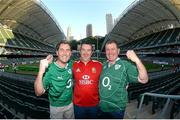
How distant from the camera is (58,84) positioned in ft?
17.1

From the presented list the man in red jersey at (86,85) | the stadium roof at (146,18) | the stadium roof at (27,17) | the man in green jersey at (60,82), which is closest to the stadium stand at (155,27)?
the stadium roof at (146,18)

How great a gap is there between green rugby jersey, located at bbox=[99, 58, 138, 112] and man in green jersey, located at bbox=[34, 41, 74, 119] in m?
0.57

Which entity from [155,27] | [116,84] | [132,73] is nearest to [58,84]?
[116,84]

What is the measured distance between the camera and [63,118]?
5.43m

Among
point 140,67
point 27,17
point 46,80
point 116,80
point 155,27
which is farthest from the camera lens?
point 155,27

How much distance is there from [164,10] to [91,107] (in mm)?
69711

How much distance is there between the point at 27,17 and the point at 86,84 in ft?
282

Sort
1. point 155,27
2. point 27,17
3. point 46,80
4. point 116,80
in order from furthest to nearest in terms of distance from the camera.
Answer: point 155,27
point 27,17
point 46,80
point 116,80

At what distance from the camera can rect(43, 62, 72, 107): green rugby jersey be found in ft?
17.1

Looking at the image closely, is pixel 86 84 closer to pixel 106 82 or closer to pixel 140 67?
pixel 106 82

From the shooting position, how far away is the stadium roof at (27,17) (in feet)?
237

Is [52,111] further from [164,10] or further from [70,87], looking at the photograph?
[164,10]

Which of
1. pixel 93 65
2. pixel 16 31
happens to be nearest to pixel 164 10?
pixel 16 31

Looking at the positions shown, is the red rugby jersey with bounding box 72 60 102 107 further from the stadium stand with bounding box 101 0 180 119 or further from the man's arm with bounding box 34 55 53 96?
the stadium stand with bounding box 101 0 180 119
